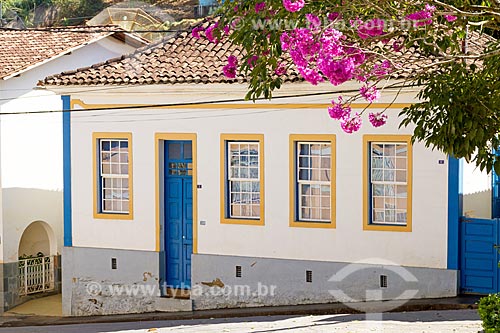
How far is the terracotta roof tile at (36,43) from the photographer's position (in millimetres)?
22578

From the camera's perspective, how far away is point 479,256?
53.9ft

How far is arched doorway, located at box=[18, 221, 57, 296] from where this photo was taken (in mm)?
22859

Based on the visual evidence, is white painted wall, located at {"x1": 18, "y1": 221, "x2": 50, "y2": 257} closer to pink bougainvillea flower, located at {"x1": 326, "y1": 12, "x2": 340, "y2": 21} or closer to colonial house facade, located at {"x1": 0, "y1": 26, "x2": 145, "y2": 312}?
colonial house facade, located at {"x1": 0, "y1": 26, "x2": 145, "y2": 312}

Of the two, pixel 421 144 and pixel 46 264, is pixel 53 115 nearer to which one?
pixel 46 264

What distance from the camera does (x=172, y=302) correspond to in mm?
18859

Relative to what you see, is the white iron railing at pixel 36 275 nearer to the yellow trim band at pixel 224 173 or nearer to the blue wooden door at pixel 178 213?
the blue wooden door at pixel 178 213

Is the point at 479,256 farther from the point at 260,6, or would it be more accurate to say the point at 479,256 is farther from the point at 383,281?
the point at 260,6

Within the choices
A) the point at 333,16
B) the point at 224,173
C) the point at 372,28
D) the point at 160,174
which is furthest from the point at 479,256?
the point at 333,16

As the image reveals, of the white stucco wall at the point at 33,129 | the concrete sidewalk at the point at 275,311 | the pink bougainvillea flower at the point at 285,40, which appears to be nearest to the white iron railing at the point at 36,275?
the white stucco wall at the point at 33,129

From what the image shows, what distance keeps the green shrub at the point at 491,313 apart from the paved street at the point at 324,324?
3.30m

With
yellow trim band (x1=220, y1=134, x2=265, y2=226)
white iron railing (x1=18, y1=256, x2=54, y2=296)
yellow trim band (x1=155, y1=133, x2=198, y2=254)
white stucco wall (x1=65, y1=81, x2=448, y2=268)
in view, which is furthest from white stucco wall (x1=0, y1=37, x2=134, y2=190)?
yellow trim band (x1=220, y1=134, x2=265, y2=226)

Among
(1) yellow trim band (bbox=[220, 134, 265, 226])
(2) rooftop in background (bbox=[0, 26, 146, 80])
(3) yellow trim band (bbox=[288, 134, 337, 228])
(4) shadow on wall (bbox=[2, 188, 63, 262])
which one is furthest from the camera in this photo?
(2) rooftop in background (bbox=[0, 26, 146, 80])

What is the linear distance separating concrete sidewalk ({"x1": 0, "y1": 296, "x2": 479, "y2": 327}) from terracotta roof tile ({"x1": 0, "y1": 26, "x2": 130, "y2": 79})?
5589 mm

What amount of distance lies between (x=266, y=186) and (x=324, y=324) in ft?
10.8
